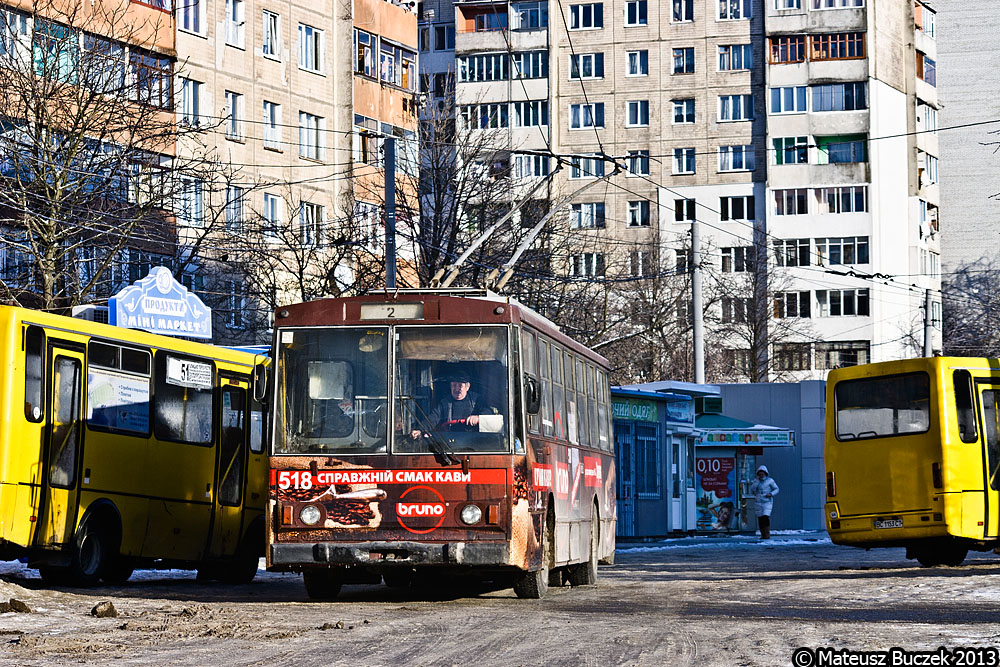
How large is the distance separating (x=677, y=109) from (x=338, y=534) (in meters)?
72.9

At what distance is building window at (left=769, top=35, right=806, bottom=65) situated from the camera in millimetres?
83688

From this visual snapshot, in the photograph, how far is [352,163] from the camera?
5319 cm

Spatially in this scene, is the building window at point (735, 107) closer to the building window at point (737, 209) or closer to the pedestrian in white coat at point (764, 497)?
the building window at point (737, 209)

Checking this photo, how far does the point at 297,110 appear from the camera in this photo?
52125mm

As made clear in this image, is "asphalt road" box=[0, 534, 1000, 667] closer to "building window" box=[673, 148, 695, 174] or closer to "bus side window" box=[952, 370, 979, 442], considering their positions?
"bus side window" box=[952, 370, 979, 442]

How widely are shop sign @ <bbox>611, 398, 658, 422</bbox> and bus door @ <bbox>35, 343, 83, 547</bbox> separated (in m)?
18.6

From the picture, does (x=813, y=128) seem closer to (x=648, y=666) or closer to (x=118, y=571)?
(x=118, y=571)

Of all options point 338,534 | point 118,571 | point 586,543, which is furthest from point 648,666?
point 118,571

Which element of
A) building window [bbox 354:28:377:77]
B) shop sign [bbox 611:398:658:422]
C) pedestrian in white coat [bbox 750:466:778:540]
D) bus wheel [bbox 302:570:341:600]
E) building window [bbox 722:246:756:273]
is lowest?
bus wheel [bbox 302:570:341:600]

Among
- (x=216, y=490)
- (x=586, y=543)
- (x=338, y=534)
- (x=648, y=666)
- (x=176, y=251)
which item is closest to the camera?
(x=648, y=666)

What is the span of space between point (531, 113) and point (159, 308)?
61809 mm

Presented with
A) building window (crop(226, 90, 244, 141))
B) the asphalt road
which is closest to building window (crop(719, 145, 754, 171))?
building window (crop(226, 90, 244, 141))

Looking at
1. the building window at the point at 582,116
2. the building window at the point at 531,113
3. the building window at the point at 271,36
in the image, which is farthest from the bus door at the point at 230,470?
the building window at the point at 582,116

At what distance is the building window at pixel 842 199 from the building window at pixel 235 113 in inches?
1596
